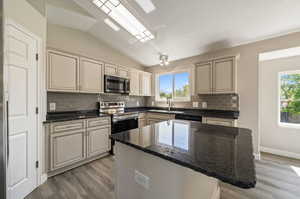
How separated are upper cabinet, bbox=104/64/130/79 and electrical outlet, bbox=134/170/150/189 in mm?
2589

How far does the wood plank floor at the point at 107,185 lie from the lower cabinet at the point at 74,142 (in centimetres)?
18

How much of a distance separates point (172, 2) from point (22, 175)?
3.29 metres

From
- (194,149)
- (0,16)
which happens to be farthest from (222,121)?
(0,16)

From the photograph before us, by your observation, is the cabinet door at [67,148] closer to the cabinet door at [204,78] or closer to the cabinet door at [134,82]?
the cabinet door at [134,82]

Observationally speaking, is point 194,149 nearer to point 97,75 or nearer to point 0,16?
point 0,16

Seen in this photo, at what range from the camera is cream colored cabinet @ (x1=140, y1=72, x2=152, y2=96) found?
4254mm

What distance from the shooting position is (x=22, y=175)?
1685 millimetres

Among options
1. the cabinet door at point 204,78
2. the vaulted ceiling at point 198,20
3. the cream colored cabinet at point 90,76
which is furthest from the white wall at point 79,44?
the cabinet door at point 204,78

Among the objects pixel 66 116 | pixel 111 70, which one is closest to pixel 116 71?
pixel 111 70

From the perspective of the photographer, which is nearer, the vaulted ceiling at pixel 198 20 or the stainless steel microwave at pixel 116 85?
the vaulted ceiling at pixel 198 20

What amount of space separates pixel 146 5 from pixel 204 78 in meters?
1.98

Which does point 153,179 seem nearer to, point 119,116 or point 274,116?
point 119,116

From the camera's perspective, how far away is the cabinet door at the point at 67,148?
2100mm

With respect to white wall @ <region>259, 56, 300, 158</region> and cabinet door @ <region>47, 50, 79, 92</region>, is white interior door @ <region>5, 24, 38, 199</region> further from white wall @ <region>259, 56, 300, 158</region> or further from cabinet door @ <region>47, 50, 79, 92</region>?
white wall @ <region>259, 56, 300, 158</region>
